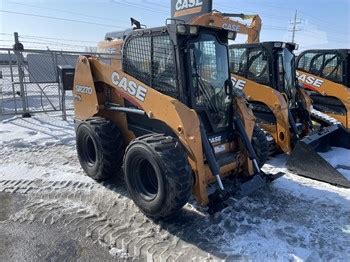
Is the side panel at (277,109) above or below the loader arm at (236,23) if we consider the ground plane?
below

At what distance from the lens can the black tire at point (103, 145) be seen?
4.70 meters

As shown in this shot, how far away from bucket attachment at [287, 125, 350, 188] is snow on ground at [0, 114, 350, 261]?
0.11 metres

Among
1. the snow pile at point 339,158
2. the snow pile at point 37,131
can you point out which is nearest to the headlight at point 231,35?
the snow pile at point 339,158

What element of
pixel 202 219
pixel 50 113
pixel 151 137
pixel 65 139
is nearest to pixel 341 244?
pixel 202 219

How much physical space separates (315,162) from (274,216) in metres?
1.54

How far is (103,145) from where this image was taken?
4664mm

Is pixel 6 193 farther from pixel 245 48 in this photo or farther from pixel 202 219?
pixel 245 48

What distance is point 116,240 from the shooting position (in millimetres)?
3535

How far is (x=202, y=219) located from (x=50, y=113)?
308 inches

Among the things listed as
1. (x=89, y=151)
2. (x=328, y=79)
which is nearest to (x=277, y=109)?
(x=328, y=79)

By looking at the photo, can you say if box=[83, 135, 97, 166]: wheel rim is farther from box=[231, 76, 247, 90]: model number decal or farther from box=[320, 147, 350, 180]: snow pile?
box=[320, 147, 350, 180]: snow pile

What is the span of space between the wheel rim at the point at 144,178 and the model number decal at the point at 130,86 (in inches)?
31.8

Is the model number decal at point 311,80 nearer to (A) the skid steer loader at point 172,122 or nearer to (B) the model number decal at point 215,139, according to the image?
(A) the skid steer loader at point 172,122

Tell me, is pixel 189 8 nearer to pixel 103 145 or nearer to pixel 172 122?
pixel 103 145
